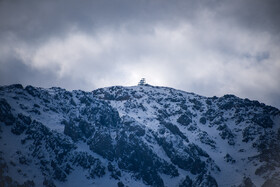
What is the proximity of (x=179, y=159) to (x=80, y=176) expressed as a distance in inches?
2262

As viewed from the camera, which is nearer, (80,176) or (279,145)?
(80,176)

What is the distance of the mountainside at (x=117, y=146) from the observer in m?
103

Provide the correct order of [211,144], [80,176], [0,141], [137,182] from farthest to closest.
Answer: [211,144] < [137,182] < [80,176] < [0,141]

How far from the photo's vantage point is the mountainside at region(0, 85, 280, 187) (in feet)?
339

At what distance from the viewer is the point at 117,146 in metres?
130

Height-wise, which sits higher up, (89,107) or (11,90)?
(89,107)

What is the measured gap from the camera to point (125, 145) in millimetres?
130750

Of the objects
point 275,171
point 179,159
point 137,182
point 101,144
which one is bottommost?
point 137,182

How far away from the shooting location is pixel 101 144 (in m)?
126

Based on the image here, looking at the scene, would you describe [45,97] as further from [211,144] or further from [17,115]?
[211,144]

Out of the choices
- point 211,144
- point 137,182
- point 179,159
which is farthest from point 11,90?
point 211,144

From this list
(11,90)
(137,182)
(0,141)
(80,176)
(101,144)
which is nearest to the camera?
(0,141)

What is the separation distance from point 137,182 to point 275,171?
244ft

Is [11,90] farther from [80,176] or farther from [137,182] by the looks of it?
[137,182]
